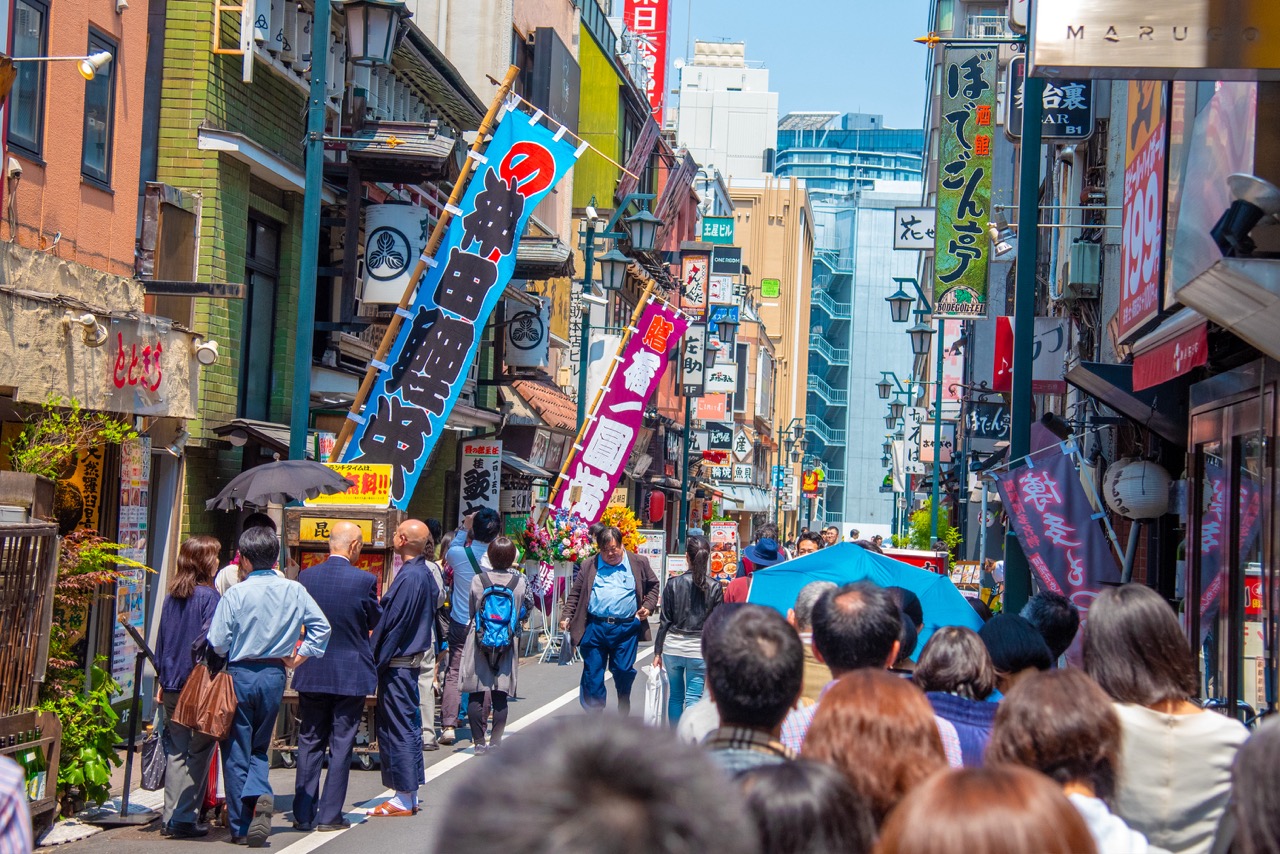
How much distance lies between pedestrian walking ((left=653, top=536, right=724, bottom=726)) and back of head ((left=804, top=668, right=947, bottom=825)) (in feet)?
25.2

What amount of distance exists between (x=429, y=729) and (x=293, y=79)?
8.09 meters

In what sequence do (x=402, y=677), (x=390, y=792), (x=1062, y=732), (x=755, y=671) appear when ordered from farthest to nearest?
1. (x=390, y=792)
2. (x=402, y=677)
3. (x=755, y=671)
4. (x=1062, y=732)

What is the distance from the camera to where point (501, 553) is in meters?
12.3

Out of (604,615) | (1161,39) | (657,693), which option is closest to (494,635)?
(604,615)

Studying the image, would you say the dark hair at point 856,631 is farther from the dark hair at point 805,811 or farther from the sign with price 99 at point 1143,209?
the sign with price 99 at point 1143,209

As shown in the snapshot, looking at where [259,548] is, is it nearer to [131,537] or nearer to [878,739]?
[131,537]

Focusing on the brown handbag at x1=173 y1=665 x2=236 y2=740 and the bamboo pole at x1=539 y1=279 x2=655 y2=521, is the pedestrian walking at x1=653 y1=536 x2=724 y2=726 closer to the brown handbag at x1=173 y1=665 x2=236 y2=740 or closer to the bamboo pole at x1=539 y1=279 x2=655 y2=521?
the brown handbag at x1=173 y1=665 x2=236 y2=740

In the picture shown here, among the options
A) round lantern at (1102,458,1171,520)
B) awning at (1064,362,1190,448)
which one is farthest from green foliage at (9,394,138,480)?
round lantern at (1102,458,1171,520)

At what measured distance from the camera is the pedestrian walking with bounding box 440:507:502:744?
13.0 m

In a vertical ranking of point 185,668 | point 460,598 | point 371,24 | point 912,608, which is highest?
point 371,24

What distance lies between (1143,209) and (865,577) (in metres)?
3.65

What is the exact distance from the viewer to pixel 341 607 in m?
9.48

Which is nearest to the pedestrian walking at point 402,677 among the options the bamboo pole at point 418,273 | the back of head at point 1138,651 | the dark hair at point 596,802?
the bamboo pole at point 418,273

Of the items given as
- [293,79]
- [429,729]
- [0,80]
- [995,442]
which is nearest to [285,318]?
[293,79]
